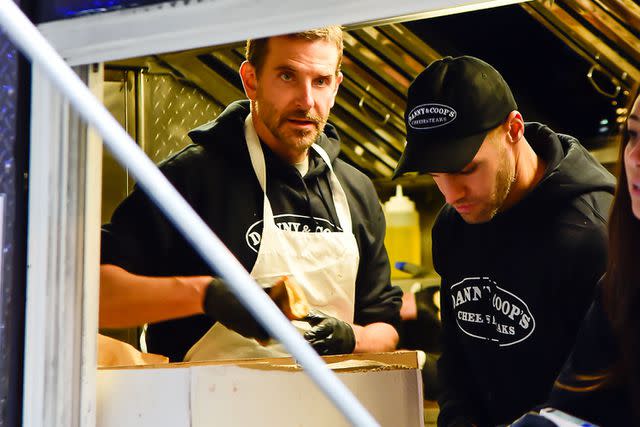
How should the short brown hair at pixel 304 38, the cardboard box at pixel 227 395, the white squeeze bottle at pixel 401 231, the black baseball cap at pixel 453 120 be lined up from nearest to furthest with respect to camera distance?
the cardboard box at pixel 227 395 < the black baseball cap at pixel 453 120 < the short brown hair at pixel 304 38 < the white squeeze bottle at pixel 401 231

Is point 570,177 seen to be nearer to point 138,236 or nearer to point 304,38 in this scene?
point 304,38

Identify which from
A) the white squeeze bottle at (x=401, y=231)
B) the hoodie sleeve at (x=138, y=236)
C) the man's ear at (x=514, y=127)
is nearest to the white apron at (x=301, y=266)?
the hoodie sleeve at (x=138, y=236)

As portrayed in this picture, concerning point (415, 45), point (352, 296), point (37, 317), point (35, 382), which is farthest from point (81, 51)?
point (415, 45)

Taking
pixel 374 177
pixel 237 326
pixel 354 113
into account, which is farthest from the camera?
pixel 374 177

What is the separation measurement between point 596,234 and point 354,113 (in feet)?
6.09

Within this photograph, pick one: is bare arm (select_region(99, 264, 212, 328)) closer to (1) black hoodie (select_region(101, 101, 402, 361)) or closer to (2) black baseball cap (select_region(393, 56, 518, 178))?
(1) black hoodie (select_region(101, 101, 402, 361))

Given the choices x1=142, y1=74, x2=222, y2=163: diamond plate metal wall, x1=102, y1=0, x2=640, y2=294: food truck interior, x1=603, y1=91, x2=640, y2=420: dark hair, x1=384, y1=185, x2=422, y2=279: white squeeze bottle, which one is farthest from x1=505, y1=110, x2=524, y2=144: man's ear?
x1=384, y1=185, x2=422, y2=279: white squeeze bottle

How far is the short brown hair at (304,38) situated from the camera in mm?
2303

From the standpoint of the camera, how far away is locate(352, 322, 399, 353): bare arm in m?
2.30

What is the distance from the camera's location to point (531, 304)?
1.79 metres

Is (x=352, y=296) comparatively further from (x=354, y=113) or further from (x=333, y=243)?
(x=354, y=113)

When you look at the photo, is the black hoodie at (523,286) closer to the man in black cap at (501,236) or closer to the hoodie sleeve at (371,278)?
the man in black cap at (501,236)

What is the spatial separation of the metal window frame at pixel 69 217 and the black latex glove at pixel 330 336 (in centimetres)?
74

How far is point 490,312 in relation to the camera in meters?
1.89
